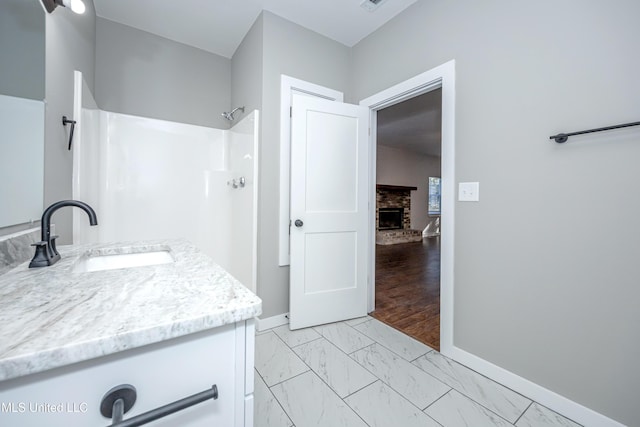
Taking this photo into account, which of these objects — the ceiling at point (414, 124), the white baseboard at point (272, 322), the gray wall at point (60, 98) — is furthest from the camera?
the ceiling at point (414, 124)

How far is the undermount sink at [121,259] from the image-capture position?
1065mm

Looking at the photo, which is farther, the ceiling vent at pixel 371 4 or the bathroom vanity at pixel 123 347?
the ceiling vent at pixel 371 4

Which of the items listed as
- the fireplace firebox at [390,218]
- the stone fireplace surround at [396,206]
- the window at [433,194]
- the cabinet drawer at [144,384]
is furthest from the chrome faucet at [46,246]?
the window at [433,194]

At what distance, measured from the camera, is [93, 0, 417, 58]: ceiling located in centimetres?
205

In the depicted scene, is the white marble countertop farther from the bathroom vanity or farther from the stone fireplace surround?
the stone fireplace surround

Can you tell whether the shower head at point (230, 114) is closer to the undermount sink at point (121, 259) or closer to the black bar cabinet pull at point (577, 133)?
the undermount sink at point (121, 259)

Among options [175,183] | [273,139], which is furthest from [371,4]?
[175,183]

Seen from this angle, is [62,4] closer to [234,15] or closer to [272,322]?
[234,15]

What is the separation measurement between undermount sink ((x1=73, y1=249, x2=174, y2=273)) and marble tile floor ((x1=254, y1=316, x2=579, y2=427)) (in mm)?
890

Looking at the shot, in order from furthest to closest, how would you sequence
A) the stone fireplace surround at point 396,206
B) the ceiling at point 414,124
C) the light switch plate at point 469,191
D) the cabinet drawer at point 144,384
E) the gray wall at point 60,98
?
the stone fireplace surround at point 396,206
the ceiling at point 414,124
the light switch plate at point 469,191
the gray wall at point 60,98
the cabinet drawer at point 144,384

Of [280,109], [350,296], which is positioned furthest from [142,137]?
[350,296]

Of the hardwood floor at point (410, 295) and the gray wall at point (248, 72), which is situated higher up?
the gray wall at point (248, 72)

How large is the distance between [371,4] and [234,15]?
1142 mm

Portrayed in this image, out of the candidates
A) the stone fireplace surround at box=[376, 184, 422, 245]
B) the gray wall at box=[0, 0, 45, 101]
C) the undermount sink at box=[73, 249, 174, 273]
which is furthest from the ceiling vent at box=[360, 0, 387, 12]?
the stone fireplace surround at box=[376, 184, 422, 245]
